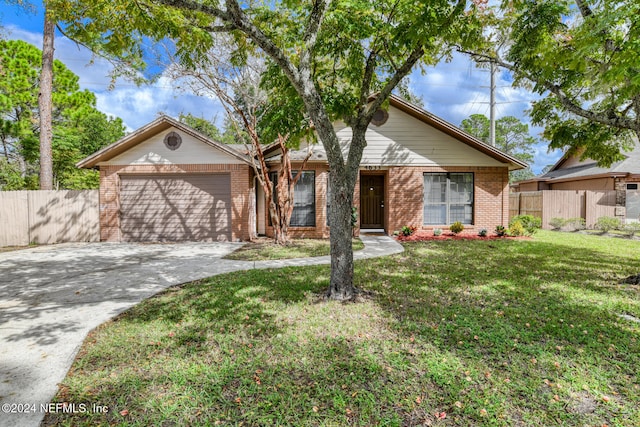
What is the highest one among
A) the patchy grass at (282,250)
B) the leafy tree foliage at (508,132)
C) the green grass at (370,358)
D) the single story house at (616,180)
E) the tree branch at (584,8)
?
the leafy tree foliage at (508,132)

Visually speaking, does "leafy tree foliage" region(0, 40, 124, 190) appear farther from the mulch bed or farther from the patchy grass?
the mulch bed

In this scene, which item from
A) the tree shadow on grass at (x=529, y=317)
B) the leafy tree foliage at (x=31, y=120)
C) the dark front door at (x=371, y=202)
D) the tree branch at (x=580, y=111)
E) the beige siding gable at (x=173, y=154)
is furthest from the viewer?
the leafy tree foliage at (x=31, y=120)

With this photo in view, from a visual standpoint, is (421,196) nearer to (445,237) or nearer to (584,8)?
(445,237)

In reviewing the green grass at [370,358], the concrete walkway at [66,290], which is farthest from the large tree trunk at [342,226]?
the concrete walkway at [66,290]

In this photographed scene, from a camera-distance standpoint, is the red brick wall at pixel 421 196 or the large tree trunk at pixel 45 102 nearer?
the large tree trunk at pixel 45 102

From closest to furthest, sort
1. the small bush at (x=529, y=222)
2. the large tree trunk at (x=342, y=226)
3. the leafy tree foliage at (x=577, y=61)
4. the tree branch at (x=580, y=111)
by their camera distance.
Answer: the leafy tree foliage at (x=577, y=61) < the large tree trunk at (x=342, y=226) < the tree branch at (x=580, y=111) < the small bush at (x=529, y=222)

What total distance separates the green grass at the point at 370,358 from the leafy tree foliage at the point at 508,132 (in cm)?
4134

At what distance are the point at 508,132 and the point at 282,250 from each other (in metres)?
45.0

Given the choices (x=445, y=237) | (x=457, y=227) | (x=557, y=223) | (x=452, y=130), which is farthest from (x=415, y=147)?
(x=557, y=223)

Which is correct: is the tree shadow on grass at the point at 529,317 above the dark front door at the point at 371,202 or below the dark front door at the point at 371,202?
below

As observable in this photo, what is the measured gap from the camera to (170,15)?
15.7 feet

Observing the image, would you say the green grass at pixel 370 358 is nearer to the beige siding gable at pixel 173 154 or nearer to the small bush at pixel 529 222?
the beige siding gable at pixel 173 154

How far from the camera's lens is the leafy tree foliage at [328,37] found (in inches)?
162

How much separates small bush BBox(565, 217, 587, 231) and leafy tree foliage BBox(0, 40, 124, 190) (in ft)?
91.1
